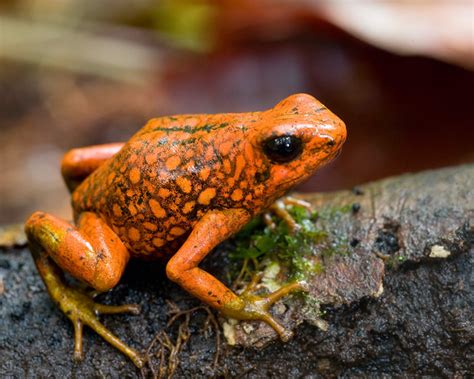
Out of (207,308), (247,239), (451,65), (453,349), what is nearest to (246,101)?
(451,65)

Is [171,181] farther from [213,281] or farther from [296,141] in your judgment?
[296,141]

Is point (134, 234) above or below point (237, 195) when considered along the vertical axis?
below

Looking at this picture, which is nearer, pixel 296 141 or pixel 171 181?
pixel 296 141

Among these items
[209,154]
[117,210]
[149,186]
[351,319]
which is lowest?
[351,319]

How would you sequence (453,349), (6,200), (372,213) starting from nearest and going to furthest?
(453,349) → (372,213) → (6,200)

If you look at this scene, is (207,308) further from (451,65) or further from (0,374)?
(451,65)

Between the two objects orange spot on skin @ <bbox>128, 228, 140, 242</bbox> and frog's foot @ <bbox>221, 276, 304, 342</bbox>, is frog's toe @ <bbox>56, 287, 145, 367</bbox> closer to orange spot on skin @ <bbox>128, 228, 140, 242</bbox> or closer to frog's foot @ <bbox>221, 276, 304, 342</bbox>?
orange spot on skin @ <bbox>128, 228, 140, 242</bbox>

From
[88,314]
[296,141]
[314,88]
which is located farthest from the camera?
[314,88]

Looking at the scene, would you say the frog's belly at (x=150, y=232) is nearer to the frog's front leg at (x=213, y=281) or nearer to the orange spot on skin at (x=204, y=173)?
the frog's front leg at (x=213, y=281)

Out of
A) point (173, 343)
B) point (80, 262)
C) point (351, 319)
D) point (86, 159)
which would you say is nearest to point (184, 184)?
point (80, 262)
